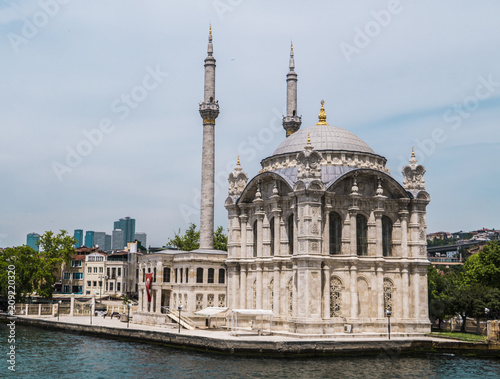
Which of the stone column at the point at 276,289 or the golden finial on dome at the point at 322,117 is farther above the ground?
the golden finial on dome at the point at 322,117

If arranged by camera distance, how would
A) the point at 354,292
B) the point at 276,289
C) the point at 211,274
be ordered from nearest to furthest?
the point at 354,292, the point at 276,289, the point at 211,274

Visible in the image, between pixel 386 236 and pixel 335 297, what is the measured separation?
258 inches

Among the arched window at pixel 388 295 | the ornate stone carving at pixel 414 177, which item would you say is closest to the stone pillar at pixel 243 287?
the arched window at pixel 388 295

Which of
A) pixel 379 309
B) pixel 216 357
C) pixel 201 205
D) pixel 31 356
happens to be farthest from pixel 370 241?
pixel 31 356

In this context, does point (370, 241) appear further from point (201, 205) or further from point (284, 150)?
point (201, 205)

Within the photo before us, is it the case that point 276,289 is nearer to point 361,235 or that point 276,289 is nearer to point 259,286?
point 259,286

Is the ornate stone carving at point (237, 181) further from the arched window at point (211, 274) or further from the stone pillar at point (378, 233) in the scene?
the stone pillar at point (378, 233)

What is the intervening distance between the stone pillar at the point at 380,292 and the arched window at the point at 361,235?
67.0 inches

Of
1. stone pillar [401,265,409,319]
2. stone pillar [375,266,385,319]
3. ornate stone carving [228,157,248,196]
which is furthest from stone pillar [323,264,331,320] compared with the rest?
ornate stone carving [228,157,248,196]

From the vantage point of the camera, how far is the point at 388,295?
44031 mm

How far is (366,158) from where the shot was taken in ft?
150

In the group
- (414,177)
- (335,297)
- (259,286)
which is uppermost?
(414,177)

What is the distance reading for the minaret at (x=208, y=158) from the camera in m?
57.8

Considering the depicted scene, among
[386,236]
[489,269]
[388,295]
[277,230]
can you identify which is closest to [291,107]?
[277,230]
